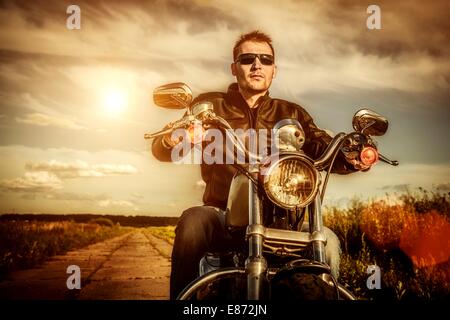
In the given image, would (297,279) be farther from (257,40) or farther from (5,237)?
(5,237)

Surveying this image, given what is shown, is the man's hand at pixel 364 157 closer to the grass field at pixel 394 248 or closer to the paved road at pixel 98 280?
the grass field at pixel 394 248

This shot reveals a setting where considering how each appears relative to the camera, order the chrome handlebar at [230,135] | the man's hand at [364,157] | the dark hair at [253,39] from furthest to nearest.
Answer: the dark hair at [253,39], the man's hand at [364,157], the chrome handlebar at [230,135]

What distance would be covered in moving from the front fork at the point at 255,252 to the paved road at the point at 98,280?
2.44 m

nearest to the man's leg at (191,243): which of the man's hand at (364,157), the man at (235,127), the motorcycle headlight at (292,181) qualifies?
the man at (235,127)

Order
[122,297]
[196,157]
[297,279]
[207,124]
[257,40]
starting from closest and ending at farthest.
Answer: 1. [297,279]
2. [207,124]
3. [196,157]
4. [257,40]
5. [122,297]

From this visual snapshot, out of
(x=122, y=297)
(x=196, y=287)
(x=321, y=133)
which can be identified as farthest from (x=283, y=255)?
(x=122, y=297)

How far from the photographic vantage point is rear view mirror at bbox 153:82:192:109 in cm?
182

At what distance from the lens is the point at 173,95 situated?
6.00 feet

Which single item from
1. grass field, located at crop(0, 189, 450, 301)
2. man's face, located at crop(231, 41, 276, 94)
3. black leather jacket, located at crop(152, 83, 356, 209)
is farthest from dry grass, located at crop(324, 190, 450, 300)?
man's face, located at crop(231, 41, 276, 94)

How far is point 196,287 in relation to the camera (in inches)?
67.6

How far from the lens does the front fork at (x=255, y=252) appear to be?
1533mm

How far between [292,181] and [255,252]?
1.07 feet

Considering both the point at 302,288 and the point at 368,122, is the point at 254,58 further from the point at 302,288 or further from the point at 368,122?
the point at 302,288

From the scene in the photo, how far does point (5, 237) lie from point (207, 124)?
5.73 meters
